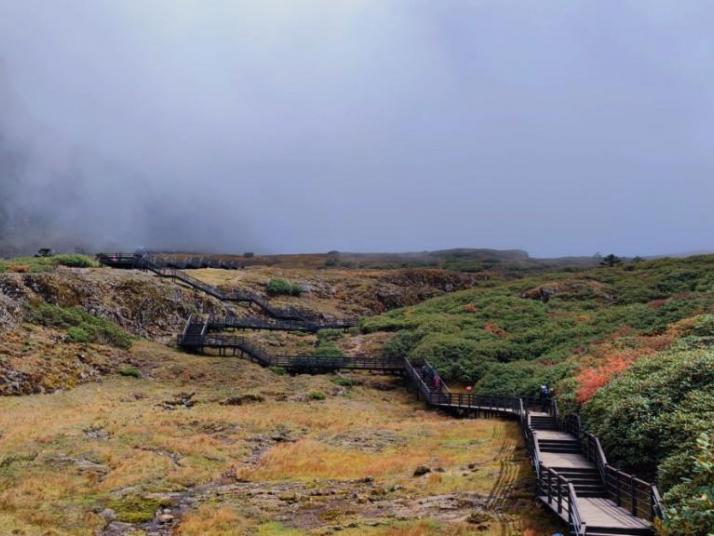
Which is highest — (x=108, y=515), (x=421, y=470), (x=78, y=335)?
(x=78, y=335)

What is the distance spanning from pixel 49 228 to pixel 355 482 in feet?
652

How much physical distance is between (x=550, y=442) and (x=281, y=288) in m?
60.9

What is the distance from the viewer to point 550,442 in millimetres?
25453

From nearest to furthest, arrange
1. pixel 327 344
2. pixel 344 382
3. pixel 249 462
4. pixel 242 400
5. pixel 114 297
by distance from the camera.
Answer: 1. pixel 249 462
2. pixel 242 400
3. pixel 344 382
4. pixel 114 297
5. pixel 327 344

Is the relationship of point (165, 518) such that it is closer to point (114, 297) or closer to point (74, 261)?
point (114, 297)

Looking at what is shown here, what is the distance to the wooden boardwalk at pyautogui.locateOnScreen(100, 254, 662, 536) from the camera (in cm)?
1644

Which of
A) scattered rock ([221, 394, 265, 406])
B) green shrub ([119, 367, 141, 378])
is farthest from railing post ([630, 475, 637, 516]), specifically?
green shrub ([119, 367, 141, 378])

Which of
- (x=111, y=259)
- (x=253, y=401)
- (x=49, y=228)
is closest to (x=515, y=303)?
(x=253, y=401)

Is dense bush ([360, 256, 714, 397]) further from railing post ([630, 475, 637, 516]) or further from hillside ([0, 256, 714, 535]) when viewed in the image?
railing post ([630, 475, 637, 516])

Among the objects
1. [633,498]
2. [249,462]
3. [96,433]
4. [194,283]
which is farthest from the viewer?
[194,283]

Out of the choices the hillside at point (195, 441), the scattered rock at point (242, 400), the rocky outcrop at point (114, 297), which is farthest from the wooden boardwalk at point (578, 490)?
the rocky outcrop at point (114, 297)

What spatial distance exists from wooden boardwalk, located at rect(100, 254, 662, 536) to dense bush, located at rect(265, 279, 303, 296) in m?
18.2

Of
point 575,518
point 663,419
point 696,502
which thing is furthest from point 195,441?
point 696,502

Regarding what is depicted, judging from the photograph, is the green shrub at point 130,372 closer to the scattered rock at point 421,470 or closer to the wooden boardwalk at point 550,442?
the wooden boardwalk at point 550,442
